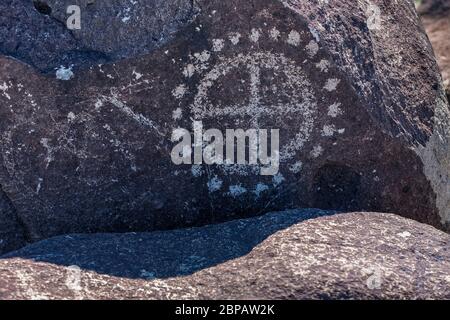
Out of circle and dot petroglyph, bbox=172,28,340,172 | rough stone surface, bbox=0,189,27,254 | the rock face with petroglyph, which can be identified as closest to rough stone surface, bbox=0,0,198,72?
the rock face with petroglyph

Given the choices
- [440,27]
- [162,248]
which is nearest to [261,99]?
[162,248]

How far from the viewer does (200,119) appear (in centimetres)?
311

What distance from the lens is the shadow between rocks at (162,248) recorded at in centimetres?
273

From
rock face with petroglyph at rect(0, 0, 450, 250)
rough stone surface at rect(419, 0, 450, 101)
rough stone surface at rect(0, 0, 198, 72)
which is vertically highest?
rough stone surface at rect(419, 0, 450, 101)

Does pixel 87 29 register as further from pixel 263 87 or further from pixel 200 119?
pixel 263 87

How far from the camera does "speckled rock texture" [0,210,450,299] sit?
258 centimetres

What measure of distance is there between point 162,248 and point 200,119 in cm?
47

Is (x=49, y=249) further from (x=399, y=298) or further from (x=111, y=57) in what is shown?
(x=399, y=298)

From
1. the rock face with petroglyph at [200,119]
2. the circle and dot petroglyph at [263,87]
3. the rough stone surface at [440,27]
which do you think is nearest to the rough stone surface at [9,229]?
the rock face with petroglyph at [200,119]

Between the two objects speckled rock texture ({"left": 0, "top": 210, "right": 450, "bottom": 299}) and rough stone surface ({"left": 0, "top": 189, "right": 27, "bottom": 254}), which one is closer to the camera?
→ speckled rock texture ({"left": 0, "top": 210, "right": 450, "bottom": 299})

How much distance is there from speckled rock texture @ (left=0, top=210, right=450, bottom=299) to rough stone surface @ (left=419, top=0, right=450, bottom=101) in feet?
7.96

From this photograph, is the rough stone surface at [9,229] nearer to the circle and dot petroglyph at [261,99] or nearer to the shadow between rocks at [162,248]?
the shadow between rocks at [162,248]

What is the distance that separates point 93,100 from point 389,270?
1082 millimetres

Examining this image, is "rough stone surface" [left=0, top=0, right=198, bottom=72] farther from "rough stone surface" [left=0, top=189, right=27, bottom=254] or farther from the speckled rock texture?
the speckled rock texture
